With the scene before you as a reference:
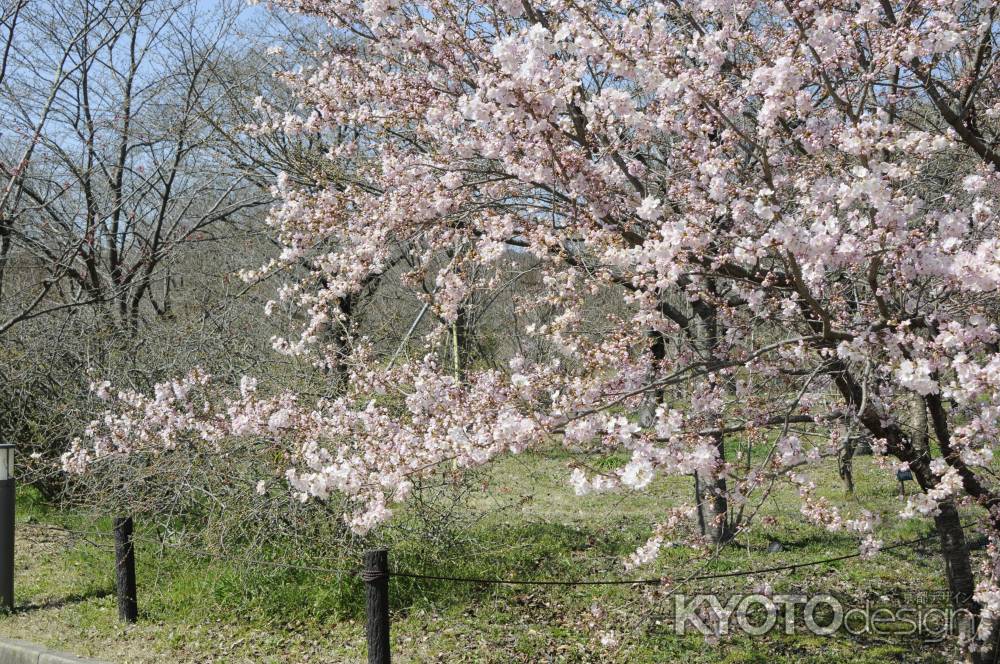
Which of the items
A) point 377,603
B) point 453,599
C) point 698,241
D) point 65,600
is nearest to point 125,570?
point 65,600

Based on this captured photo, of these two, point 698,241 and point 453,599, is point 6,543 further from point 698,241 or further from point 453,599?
point 698,241

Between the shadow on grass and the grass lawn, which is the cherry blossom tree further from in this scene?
the shadow on grass

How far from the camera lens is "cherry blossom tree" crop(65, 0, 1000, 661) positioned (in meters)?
3.54

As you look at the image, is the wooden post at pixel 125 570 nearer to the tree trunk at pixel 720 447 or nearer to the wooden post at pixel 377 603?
the wooden post at pixel 377 603

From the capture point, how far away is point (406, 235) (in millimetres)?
5484

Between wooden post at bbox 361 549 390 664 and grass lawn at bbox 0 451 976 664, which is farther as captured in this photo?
grass lawn at bbox 0 451 976 664

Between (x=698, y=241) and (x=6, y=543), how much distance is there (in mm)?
5502

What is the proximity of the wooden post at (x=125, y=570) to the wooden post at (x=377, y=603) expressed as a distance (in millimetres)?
2646

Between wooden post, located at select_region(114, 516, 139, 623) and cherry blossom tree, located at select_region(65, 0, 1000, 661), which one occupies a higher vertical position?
cherry blossom tree, located at select_region(65, 0, 1000, 661)

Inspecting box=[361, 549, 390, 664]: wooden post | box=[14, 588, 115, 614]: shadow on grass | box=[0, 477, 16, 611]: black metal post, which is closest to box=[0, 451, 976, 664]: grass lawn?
box=[14, 588, 115, 614]: shadow on grass

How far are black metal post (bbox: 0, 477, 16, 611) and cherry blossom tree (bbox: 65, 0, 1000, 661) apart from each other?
4.55 ft

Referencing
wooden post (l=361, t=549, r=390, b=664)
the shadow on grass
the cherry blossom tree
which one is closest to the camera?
the cherry blossom tree

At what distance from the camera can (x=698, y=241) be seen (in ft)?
11.2

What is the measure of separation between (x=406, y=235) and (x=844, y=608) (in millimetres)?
3779
